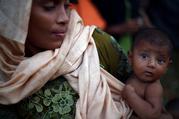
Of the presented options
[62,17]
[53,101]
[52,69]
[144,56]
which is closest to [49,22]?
[62,17]

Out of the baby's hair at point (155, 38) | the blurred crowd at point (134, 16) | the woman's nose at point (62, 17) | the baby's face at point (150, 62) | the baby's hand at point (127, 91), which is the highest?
the woman's nose at point (62, 17)

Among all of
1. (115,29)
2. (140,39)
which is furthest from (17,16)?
(115,29)

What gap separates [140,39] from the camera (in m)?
3.52

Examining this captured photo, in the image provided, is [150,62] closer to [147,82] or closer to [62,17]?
[147,82]

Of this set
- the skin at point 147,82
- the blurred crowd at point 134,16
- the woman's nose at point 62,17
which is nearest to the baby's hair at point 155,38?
the skin at point 147,82

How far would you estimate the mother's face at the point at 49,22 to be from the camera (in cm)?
340

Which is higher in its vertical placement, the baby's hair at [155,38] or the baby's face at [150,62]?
the baby's hair at [155,38]

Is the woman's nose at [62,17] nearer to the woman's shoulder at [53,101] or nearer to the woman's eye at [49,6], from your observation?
the woman's eye at [49,6]

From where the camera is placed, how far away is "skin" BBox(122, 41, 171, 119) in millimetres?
3385

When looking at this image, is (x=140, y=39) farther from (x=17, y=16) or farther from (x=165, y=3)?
(x=165, y=3)

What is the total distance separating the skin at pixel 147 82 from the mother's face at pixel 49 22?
0.46 m

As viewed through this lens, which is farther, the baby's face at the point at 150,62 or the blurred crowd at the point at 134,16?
the blurred crowd at the point at 134,16

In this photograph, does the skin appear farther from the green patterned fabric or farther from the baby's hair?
the green patterned fabric

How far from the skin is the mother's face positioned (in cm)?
46
